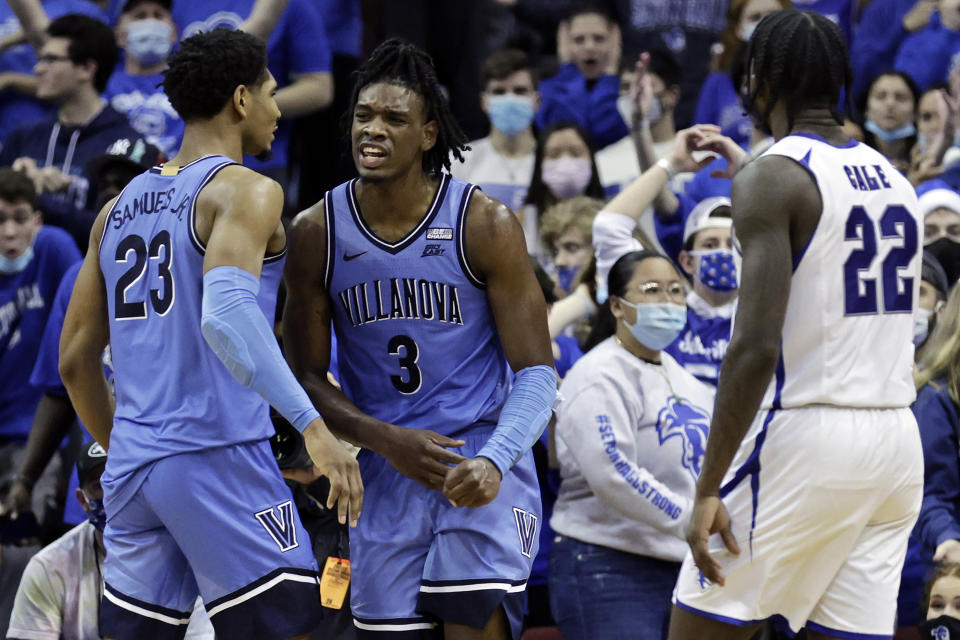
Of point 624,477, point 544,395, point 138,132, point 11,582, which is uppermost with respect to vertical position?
point 138,132

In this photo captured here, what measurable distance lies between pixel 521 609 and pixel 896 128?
16.5 feet

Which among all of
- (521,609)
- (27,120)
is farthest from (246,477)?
(27,120)

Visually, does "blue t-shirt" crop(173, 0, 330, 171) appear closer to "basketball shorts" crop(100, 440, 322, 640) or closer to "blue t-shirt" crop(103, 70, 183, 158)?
"blue t-shirt" crop(103, 70, 183, 158)

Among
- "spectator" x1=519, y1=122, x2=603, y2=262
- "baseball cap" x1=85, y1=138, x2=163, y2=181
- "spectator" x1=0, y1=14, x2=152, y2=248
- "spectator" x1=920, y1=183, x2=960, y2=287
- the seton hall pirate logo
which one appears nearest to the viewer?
the seton hall pirate logo

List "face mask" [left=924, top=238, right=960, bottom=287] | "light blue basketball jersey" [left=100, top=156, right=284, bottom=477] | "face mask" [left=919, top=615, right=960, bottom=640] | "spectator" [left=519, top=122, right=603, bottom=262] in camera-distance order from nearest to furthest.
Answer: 1. "light blue basketball jersey" [left=100, top=156, right=284, bottom=477]
2. "face mask" [left=919, top=615, right=960, bottom=640]
3. "face mask" [left=924, top=238, right=960, bottom=287]
4. "spectator" [left=519, top=122, right=603, bottom=262]

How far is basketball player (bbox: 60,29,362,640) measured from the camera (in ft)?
10.8

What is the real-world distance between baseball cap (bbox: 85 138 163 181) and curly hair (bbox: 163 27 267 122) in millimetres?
2429

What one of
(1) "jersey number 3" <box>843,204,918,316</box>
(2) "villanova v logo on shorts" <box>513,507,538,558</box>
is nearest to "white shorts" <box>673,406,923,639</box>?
(1) "jersey number 3" <box>843,204,918,316</box>

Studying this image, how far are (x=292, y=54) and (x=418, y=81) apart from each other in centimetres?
377

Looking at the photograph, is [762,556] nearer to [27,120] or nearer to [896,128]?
[896,128]

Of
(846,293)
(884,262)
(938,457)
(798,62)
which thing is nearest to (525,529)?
(846,293)

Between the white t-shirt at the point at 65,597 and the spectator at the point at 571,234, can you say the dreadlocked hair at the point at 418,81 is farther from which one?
the spectator at the point at 571,234

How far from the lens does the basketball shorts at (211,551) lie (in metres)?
3.36

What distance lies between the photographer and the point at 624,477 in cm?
488
